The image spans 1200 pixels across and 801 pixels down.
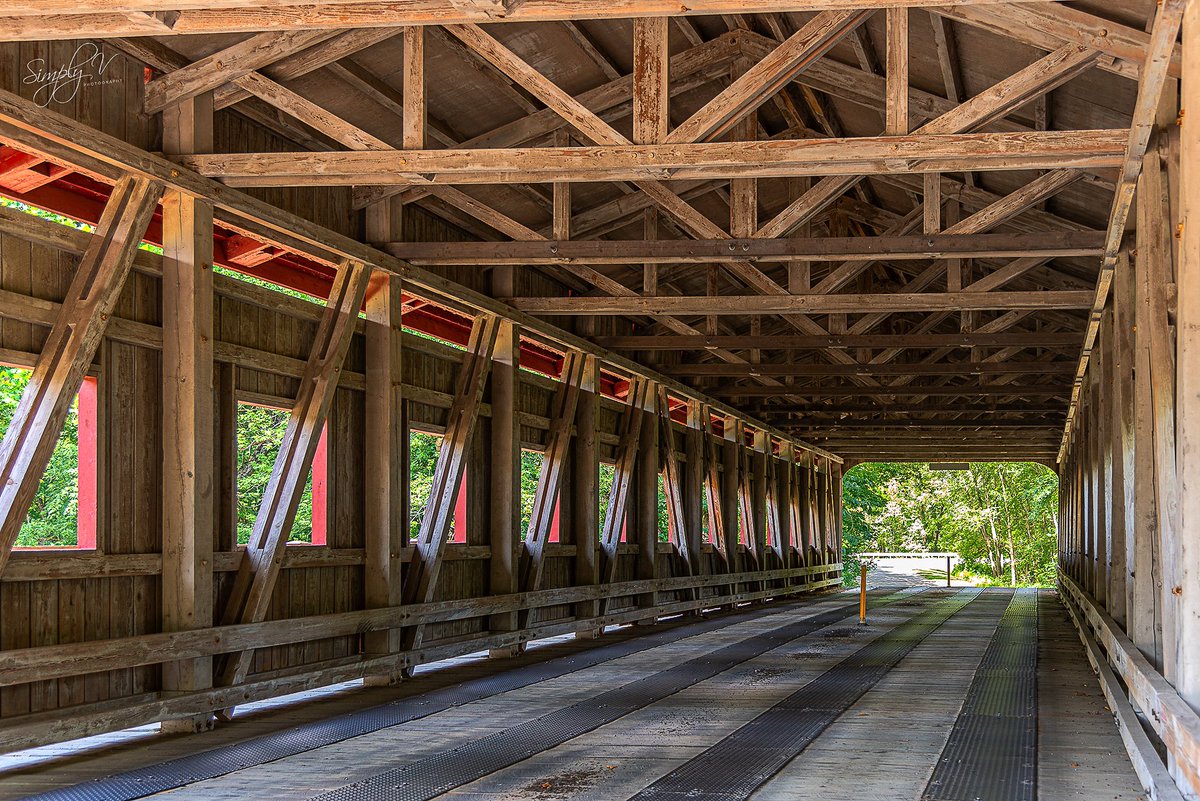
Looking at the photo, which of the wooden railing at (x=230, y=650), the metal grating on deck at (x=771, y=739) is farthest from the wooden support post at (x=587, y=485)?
the metal grating on deck at (x=771, y=739)

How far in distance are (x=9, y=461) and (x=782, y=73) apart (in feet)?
16.5

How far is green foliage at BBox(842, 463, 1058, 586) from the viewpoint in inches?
2352

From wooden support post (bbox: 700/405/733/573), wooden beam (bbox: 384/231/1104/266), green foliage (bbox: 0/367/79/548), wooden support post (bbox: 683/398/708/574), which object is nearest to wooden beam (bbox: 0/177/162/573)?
wooden beam (bbox: 384/231/1104/266)

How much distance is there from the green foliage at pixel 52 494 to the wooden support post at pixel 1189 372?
2186 cm

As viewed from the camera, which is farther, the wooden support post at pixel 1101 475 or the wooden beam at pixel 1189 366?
the wooden support post at pixel 1101 475

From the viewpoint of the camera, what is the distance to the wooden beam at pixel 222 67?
8.25 m

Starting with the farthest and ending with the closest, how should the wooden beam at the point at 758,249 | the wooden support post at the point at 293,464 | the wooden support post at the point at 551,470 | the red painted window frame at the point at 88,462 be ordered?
1. the wooden support post at the point at 551,470
2. the wooden beam at the point at 758,249
3. the wooden support post at the point at 293,464
4. the red painted window frame at the point at 88,462

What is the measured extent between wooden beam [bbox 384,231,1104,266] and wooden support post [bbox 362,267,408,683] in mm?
536

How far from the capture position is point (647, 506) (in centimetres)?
1911

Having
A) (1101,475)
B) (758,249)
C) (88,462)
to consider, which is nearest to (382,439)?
(88,462)

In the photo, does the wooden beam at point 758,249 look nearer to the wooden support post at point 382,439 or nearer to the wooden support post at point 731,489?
the wooden support post at point 382,439

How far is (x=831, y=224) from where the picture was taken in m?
15.4

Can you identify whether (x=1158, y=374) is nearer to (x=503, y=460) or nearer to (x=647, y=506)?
Result: (x=503, y=460)
